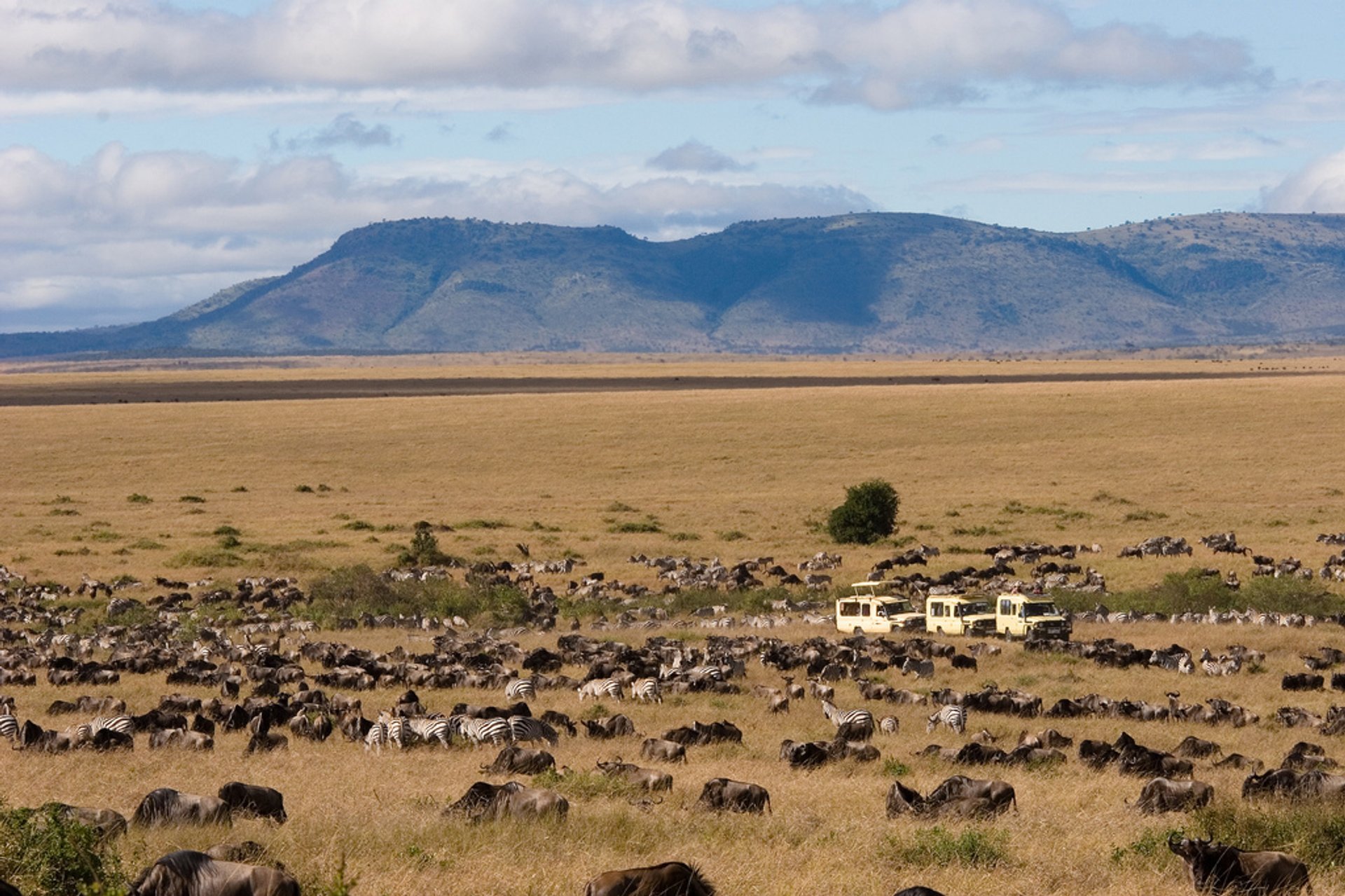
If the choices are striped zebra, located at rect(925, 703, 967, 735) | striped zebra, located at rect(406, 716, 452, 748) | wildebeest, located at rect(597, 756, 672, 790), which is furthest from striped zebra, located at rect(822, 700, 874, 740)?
striped zebra, located at rect(406, 716, 452, 748)

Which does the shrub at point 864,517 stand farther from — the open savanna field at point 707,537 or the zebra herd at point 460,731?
the zebra herd at point 460,731

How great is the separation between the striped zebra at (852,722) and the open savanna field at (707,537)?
27cm

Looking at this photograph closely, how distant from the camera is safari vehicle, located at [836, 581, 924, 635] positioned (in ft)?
102

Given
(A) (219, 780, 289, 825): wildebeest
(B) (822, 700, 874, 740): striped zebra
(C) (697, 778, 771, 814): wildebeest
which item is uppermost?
(A) (219, 780, 289, 825): wildebeest

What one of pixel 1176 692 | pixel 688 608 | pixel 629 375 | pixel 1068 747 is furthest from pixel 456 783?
pixel 629 375

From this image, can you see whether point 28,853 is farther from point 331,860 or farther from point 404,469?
point 404,469

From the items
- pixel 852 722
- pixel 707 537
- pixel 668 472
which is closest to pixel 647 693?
pixel 852 722

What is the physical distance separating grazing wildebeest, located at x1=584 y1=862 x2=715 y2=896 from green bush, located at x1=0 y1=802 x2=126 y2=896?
9.40 feet

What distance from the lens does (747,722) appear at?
19.0 meters

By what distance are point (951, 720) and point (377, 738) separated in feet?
23.0

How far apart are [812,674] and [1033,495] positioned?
3617 centimetres

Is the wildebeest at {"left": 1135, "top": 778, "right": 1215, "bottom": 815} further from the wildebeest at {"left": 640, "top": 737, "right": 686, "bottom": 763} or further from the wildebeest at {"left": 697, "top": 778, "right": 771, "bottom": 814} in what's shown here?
the wildebeest at {"left": 640, "top": 737, "right": 686, "bottom": 763}

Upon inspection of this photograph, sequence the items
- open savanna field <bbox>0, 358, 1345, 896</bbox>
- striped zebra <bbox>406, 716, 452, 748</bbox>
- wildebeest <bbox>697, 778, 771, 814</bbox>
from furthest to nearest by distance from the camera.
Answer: striped zebra <bbox>406, 716, 452, 748</bbox>, wildebeest <bbox>697, 778, 771, 814</bbox>, open savanna field <bbox>0, 358, 1345, 896</bbox>

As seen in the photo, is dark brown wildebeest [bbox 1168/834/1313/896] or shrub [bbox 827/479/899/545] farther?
shrub [bbox 827/479/899/545]
